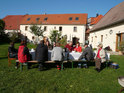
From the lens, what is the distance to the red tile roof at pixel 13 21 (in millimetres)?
34819

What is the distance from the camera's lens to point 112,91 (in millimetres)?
3506

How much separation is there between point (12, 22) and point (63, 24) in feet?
58.8

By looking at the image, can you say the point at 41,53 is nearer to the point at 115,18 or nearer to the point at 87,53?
the point at 87,53

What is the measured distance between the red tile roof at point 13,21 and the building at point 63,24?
→ 2593 millimetres

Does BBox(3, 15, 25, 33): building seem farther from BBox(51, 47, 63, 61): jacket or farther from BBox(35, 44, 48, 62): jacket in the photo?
BBox(51, 47, 63, 61): jacket

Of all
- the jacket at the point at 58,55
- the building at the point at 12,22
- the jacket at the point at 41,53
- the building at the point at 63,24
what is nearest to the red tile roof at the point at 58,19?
the building at the point at 63,24

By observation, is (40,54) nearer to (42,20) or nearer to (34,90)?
(34,90)

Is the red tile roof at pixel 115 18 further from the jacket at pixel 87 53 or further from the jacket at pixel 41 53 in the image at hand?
the jacket at pixel 41 53

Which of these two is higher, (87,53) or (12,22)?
(12,22)

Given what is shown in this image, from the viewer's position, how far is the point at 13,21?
37188 mm

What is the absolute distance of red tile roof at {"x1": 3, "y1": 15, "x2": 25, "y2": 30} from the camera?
34.8m

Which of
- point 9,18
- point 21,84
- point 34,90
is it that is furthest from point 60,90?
point 9,18

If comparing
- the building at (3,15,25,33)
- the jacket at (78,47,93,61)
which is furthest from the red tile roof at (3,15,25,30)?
the jacket at (78,47,93,61)

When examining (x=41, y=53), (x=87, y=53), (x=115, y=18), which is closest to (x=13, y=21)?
(x=115, y=18)
